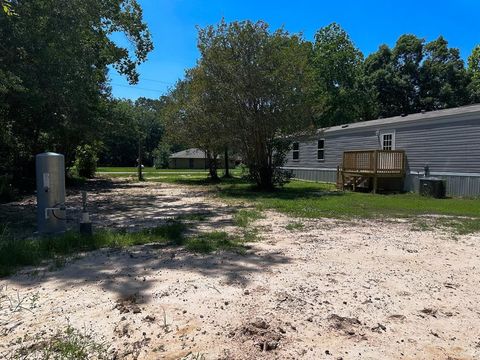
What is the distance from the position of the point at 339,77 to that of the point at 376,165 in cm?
2278

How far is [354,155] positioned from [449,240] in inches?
441

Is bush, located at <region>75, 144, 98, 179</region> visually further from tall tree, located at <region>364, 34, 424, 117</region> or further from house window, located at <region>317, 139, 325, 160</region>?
tall tree, located at <region>364, 34, 424, 117</region>

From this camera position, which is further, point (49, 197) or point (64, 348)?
point (49, 197)

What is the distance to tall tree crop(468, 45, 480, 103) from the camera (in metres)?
33.9

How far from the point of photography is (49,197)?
6699mm

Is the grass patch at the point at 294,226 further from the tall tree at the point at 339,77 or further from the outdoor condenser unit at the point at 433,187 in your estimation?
the tall tree at the point at 339,77

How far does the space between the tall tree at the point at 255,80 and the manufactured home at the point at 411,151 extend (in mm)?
1781

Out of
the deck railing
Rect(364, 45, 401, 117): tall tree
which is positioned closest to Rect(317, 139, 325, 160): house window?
the deck railing

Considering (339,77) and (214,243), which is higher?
Result: (339,77)

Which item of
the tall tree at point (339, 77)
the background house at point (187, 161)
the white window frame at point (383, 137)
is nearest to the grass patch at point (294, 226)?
the white window frame at point (383, 137)

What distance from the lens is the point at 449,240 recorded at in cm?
656

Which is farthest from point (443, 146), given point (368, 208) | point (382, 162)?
point (368, 208)

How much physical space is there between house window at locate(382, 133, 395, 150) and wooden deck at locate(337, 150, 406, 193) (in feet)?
2.61

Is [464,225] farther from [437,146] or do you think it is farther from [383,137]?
[383,137]
